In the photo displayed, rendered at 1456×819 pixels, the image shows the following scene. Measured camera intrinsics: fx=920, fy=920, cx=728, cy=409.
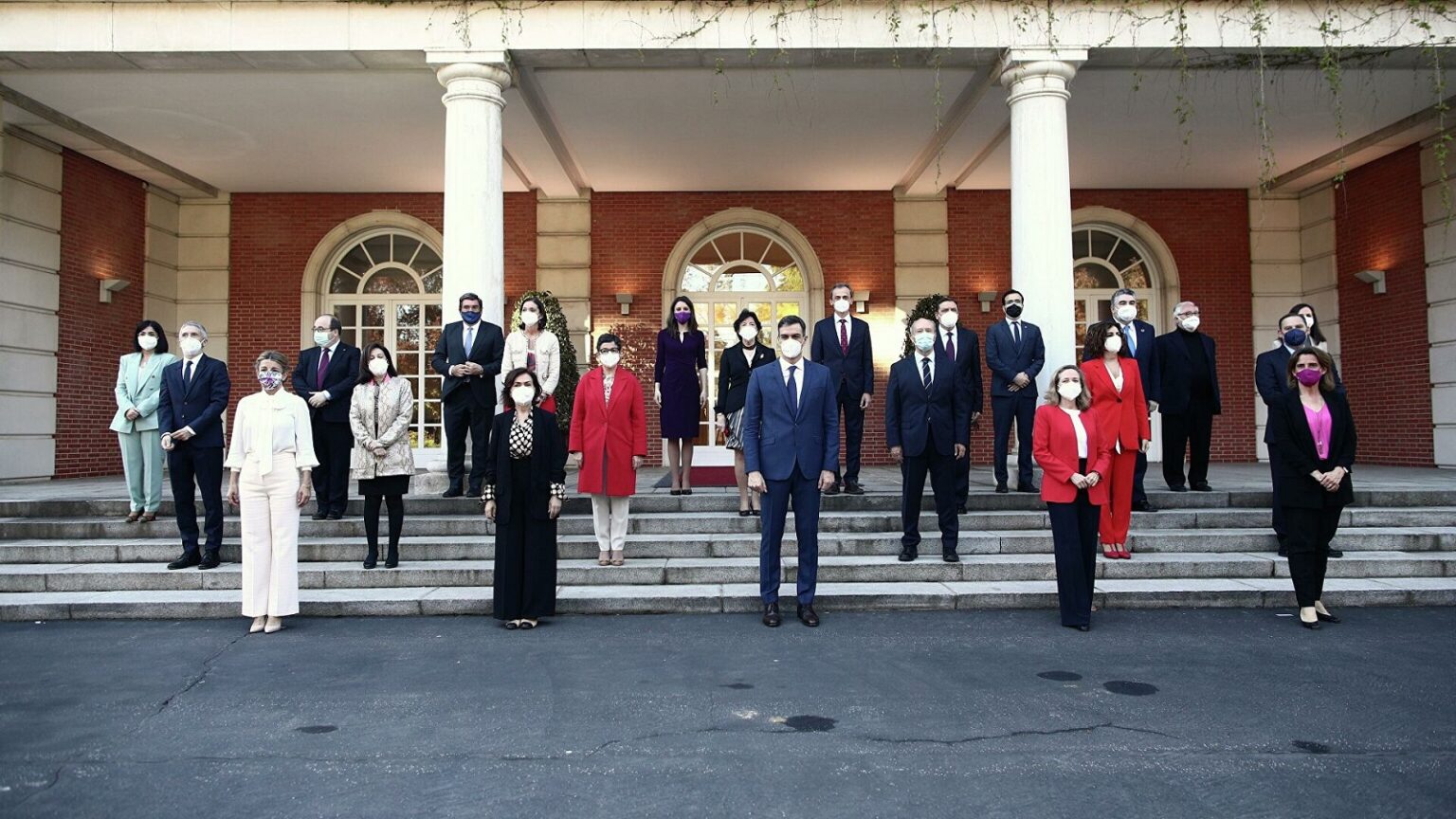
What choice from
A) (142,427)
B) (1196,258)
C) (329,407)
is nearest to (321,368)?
(329,407)

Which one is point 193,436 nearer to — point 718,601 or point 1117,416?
point 718,601

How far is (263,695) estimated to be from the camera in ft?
13.9

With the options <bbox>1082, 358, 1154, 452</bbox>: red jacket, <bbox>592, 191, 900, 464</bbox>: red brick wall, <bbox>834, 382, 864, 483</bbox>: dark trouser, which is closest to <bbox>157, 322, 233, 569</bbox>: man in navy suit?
<bbox>834, 382, 864, 483</bbox>: dark trouser

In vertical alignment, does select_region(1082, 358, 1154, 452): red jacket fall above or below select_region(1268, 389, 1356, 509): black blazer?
above

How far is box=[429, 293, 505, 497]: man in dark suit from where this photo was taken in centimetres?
771

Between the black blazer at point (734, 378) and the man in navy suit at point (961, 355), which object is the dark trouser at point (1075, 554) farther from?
the black blazer at point (734, 378)

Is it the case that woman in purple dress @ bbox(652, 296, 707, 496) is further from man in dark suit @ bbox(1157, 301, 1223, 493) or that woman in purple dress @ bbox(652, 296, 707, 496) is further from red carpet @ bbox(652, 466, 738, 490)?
man in dark suit @ bbox(1157, 301, 1223, 493)

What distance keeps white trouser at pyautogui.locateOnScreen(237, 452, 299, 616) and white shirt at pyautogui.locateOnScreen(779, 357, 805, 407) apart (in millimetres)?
3143

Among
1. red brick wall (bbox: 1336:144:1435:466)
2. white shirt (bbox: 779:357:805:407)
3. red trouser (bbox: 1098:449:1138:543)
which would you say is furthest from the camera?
red brick wall (bbox: 1336:144:1435:466)

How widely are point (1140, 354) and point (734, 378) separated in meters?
3.39

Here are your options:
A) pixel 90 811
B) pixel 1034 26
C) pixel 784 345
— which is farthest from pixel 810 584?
pixel 1034 26

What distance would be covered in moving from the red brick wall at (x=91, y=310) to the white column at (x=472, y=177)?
630 cm

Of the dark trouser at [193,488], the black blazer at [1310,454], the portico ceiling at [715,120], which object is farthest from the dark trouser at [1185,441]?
the dark trouser at [193,488]

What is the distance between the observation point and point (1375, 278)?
1240cm
